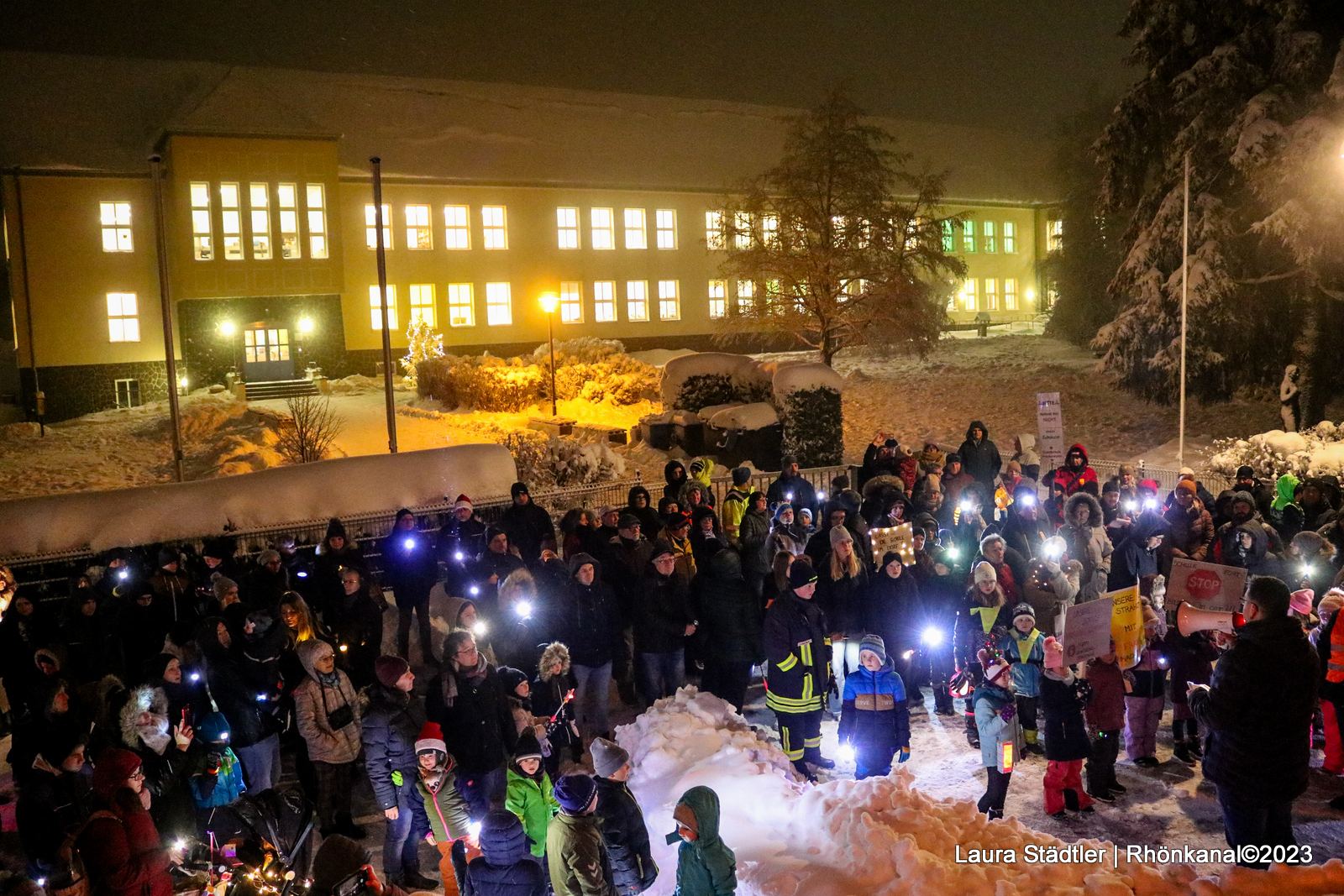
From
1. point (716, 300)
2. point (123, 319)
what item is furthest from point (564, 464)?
point (716, 300)

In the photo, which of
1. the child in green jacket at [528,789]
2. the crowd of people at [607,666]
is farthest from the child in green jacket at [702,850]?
the child in green jacket at [528,789]

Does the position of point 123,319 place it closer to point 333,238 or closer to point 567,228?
point 333,238

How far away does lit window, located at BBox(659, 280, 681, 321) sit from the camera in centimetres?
4106

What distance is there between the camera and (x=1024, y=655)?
815cm

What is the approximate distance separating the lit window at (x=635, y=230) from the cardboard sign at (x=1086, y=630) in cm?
3392

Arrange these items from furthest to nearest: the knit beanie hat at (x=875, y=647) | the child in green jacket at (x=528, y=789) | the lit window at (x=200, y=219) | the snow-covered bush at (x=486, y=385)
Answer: the lit window at (x=200, y=219), the snow-covered bush at (x=486, y=385), the knit beanie hat at (x=875, y=647), the child in green jacket at (x=528, y=789)

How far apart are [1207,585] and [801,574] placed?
140 inches

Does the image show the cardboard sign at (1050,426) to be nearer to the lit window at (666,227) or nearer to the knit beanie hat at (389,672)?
the knit beanie hat at (389,672)

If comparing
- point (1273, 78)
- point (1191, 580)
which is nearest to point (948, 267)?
point (1273, 78)

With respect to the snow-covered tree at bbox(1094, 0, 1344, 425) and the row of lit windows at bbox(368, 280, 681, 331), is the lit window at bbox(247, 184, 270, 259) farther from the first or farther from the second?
the snow-covered tree at bbox(1094, 0, 1344, 425)

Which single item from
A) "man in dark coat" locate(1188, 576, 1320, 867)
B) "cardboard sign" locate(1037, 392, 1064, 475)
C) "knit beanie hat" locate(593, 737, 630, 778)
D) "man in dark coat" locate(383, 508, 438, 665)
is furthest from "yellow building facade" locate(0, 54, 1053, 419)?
"man in dark coat" locate(1188, 576, 1320, 867)

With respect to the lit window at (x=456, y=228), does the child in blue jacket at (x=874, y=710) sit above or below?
below

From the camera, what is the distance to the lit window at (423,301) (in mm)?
36469

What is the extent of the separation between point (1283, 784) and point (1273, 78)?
822 inches
